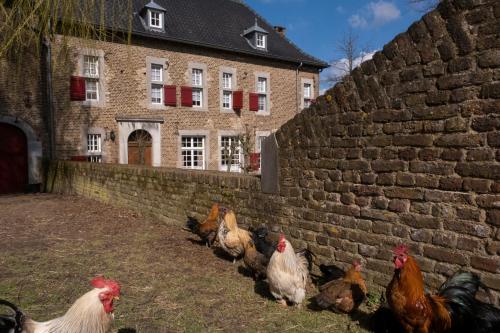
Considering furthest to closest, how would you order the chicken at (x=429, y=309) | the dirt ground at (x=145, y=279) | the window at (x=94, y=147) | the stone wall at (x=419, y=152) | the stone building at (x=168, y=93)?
the window at (x=94, y=147) < the stone building at (x=168, y=93) < the dirt ground at (x=145, y=279) < the stone wall at (x=419, y=152) < the chicken at (x=429, y=309)

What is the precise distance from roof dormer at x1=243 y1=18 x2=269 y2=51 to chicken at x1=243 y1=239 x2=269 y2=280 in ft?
61.0

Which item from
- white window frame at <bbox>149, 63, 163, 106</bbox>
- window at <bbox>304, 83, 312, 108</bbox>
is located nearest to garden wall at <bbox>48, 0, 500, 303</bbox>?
white window frame at <bbox>149, 63, 163, 106</bbox>

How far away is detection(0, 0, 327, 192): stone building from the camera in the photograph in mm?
15703

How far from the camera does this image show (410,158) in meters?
4.23

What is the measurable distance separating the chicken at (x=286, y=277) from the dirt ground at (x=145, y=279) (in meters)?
0.15

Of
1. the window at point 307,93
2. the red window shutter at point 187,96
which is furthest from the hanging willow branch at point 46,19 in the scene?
the window at point 307,93

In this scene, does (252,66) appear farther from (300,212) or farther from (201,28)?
(300,212)

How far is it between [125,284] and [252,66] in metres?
18.3

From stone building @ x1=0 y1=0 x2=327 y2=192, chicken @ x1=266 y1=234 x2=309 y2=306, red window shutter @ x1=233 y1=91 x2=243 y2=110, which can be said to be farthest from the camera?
red window shutter @ x1=233 y1=91 x2=243 y2=110

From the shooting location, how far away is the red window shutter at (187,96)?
62.3ft

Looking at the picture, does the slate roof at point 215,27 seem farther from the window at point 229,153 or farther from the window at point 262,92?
the window at point 229,153

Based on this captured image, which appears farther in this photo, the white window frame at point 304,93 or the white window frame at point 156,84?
the white window frame at point 304,93

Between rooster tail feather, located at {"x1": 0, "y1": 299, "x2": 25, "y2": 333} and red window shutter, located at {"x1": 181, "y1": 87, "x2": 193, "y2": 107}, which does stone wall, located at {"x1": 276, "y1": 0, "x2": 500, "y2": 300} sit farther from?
red window shutter, located at {"x1": 181, "y1": 87, "x2": 193, "y2": 107}

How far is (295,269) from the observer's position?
4.38 metres
